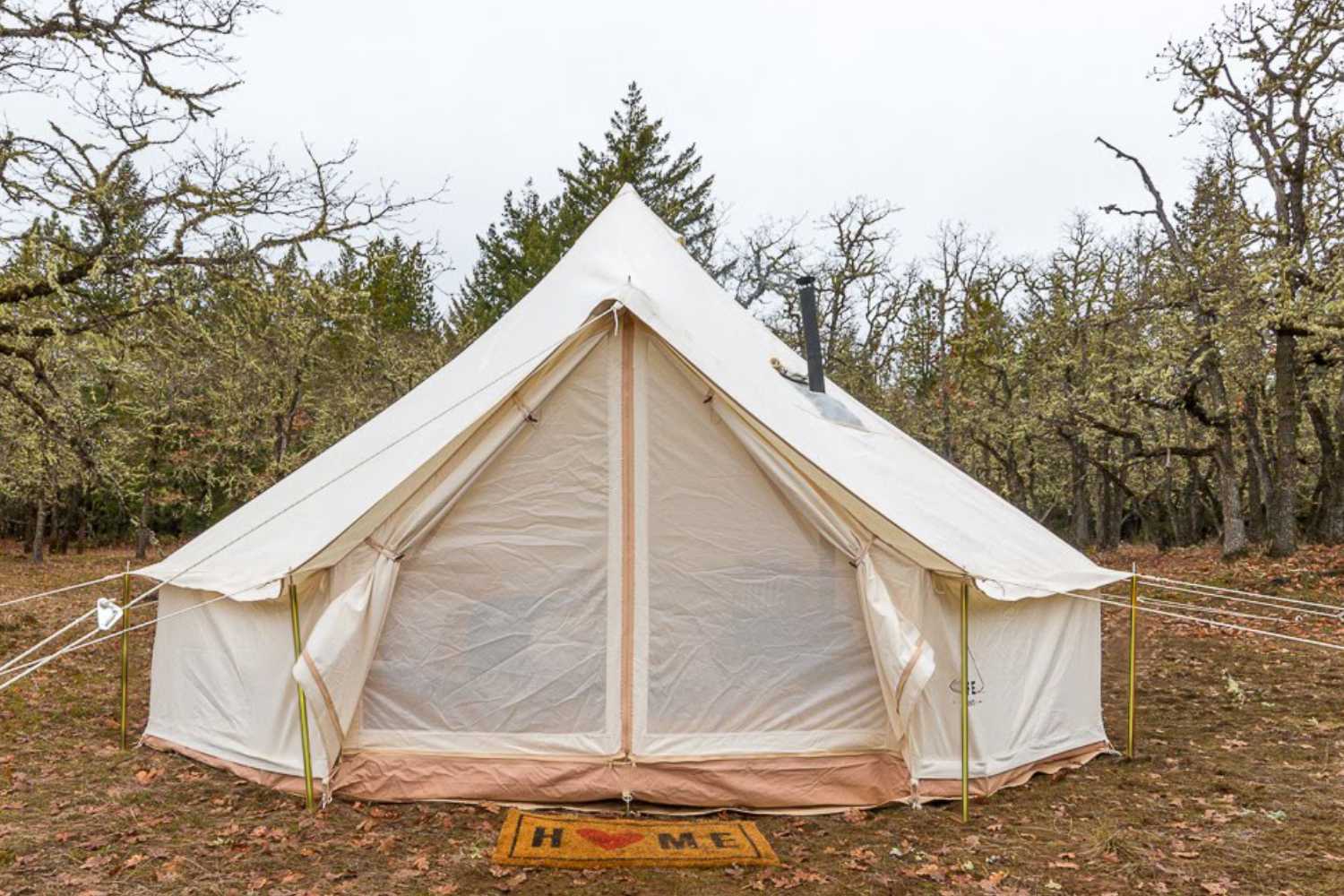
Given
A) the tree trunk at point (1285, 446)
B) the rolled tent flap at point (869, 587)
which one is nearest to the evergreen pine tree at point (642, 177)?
the tree trunk at point (1285, 446)

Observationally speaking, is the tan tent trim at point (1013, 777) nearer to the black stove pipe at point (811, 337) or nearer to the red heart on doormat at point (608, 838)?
the red heart on doormat at point (608, 838)

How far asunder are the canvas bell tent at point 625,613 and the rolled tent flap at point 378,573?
1cm

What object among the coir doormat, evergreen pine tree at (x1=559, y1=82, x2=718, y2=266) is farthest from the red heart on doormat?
evergreen pine tree at (x1=559, y1=82, x2=718, y2=266)

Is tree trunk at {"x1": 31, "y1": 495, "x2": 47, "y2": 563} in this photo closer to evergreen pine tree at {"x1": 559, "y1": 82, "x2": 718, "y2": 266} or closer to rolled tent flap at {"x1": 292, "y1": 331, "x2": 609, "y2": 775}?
evergreen pine tree at {"x1": 559, "y1": 82, "x2": 718, "y2": 266}

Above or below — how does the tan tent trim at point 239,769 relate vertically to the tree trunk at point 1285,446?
below

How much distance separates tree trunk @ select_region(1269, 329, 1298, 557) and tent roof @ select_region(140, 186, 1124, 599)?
7.77 metres

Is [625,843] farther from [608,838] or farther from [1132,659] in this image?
[1132,659]

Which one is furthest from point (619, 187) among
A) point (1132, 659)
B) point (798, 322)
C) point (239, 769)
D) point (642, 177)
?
point (239, 769)

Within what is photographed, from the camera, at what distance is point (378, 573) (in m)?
4.49

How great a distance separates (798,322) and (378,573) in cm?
1848

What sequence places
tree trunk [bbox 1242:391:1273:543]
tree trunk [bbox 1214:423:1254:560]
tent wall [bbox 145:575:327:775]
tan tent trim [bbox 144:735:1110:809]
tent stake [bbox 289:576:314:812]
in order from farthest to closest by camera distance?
tree trunk [bbox 1242:391:1273:543] < tree trunk [bbox 1214:423:1254:560] < tent wall [bbox 145:575:327:775] < tan tent trim [bbox 144:735:1110:809] < tent stake [bbox 289:576:314:812]

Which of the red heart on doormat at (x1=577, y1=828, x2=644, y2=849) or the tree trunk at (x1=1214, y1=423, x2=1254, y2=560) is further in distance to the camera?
the tree trunk at (x1=1214, y1=423, x2=1254, y2=560)

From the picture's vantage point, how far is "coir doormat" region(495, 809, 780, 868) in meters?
3.84

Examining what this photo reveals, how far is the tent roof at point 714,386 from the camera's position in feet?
14.8
